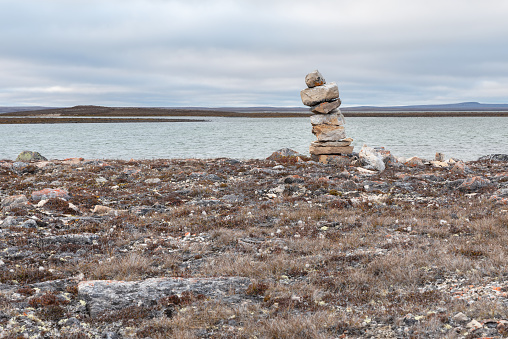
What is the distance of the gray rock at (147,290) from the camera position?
800 centimetres

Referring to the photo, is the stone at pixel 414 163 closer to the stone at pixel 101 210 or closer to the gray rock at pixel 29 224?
the stone at pixel 101 210

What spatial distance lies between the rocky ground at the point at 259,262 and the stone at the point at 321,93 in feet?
41.4

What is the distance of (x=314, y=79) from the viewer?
3281cm

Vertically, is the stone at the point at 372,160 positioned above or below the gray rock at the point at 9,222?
above

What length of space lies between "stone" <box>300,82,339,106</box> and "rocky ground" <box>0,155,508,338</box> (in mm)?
12606

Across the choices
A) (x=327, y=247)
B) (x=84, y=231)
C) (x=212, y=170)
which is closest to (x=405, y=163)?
(x=212, y=170)

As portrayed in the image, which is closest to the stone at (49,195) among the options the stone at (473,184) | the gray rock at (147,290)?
the gray rock at (147,290)

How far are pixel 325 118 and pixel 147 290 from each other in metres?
27.0

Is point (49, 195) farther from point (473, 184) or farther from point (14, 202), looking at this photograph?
point (473, 184)

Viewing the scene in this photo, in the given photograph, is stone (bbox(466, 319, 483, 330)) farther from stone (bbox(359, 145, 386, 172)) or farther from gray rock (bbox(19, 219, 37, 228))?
stone (bbox(359, 145, 386, 172))

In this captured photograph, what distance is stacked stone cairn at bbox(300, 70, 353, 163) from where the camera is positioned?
32656 mm

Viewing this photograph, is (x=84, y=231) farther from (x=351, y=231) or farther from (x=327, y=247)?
(x=351, y=231)

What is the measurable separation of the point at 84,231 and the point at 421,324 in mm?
11464

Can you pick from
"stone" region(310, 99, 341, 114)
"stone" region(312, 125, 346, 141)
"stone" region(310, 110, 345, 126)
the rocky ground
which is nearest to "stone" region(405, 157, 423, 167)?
"stone" region(312, 125, 346, 141)
